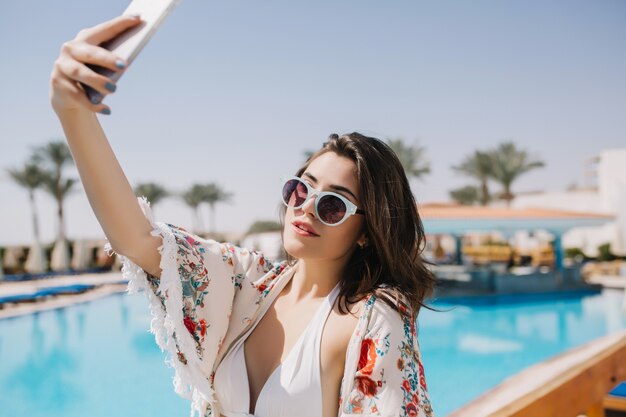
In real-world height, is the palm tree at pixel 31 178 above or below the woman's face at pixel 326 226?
above

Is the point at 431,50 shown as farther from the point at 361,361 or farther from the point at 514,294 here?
the point at 361,361

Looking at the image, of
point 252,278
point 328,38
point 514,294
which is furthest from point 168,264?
point 328,38

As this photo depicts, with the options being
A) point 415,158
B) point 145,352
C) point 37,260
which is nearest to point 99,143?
point 145,352

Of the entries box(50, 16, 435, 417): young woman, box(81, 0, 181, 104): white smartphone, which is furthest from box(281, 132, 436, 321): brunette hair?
box(81, 0, 181, 104): white smartphone

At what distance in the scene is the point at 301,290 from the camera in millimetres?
1521

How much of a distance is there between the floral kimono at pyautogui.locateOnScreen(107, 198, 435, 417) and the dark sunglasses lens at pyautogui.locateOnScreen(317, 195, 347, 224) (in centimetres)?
25

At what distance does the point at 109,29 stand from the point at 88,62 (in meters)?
0.06

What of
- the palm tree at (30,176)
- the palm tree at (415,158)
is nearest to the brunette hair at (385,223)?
the palm tree at (415,158)

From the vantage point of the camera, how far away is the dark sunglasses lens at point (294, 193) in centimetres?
148

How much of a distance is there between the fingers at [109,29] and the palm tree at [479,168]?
30808mm

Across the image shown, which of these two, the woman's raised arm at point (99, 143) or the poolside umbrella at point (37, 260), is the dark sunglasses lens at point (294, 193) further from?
the poolside umbrella at point (37, 260)

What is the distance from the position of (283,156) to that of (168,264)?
37875 millimetres

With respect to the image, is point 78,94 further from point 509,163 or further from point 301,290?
point 509,163

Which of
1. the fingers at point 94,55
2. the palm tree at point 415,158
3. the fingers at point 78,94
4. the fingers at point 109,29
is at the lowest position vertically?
the fingers at point 78,94
